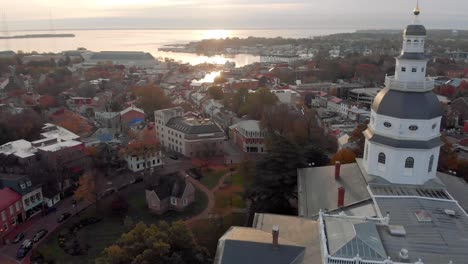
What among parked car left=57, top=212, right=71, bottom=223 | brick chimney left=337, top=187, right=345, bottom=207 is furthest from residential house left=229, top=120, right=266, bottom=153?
brick chimney left=337, top=187, right=345, bottom=207

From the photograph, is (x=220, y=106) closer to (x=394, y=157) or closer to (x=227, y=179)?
(x=227, y=179)

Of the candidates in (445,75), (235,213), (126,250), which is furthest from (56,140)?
(445,75)

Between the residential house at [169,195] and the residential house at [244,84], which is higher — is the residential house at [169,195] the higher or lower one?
the lower one

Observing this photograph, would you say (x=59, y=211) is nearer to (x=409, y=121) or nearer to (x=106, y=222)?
(x=106, y=222)

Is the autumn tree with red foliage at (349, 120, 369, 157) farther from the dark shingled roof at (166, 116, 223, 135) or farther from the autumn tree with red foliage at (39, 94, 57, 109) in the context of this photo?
the autumn tree with red foliage at (39, 94, 57, 109)

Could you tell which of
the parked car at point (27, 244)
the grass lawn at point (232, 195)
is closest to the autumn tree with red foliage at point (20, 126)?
the parked car at point (27, 244)

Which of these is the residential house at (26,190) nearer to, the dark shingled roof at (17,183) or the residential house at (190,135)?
the dark shingled roof at (17,183)
